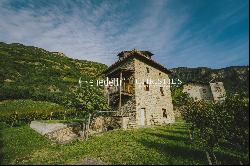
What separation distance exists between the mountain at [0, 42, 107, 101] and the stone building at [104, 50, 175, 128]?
17.4 m

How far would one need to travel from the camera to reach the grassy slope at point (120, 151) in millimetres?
12742

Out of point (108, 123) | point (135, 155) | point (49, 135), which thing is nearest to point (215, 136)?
point (135, 155)

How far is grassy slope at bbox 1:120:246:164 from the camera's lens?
1274cm

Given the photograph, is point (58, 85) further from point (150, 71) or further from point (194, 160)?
point (194, 160)

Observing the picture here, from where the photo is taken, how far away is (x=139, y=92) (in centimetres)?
2744

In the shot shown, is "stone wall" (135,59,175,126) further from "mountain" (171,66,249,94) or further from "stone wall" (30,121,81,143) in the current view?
"mountain" (171,66,249,94)

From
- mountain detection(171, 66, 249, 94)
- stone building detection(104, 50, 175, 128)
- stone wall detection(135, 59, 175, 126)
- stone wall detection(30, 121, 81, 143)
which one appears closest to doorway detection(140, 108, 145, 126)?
stone building detection(104, 50, 175, 128)

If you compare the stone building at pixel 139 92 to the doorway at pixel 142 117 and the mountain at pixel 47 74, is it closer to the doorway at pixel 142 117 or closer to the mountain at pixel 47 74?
the doorway at pixel 142 117

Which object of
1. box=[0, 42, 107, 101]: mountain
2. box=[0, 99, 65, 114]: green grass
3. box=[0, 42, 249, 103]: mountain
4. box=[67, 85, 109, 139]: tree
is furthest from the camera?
box=[0, 42, 249, 103]: mountain

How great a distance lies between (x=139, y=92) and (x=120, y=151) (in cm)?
1321

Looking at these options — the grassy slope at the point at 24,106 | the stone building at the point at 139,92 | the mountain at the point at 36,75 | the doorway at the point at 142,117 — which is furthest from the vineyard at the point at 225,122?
the mountain at the point at 36,75

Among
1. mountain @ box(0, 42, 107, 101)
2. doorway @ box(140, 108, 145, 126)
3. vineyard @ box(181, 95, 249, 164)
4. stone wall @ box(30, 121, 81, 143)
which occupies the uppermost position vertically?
mountain @ box(0, 42, 107, 101)

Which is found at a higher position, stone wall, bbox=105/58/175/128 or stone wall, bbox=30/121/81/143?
stone wall, bbox=105/58/175/128

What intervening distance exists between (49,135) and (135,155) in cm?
1262
